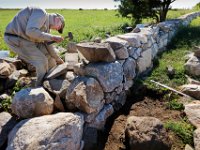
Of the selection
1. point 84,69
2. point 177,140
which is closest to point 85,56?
point 84,69

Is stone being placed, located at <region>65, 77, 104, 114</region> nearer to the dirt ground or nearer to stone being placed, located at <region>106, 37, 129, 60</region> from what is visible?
the dirt ground

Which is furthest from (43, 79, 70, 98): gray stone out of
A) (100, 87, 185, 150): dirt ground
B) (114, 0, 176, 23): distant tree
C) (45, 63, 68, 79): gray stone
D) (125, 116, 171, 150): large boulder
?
(114, 0, 176, 23): distant tree

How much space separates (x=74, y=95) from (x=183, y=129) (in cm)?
180

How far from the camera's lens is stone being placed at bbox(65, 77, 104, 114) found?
4.41 metres

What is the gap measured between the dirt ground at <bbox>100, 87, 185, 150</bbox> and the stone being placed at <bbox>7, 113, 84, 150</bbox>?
71 cm

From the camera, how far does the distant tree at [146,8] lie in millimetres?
12312

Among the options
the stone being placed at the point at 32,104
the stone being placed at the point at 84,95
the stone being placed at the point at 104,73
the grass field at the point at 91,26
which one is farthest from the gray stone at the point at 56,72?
the grass field at the point at 91,26

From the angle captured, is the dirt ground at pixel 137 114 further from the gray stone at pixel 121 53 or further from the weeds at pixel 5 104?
the weeds at pixel 5 104

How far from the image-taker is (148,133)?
422 cm

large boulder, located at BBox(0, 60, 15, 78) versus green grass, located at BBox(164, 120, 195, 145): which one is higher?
large boulder, located at BBox(0, 60, 15, 78)

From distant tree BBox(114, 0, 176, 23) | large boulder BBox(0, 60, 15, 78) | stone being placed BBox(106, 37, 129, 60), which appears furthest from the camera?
distant tree BBox(114, 0, 176, 23)

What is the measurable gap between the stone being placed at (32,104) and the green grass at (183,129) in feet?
6.27

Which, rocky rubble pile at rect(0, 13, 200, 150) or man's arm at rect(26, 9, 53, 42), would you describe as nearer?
rocky rubble pile at rect(0, 13, 200, 150)

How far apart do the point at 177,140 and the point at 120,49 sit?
2020mm
